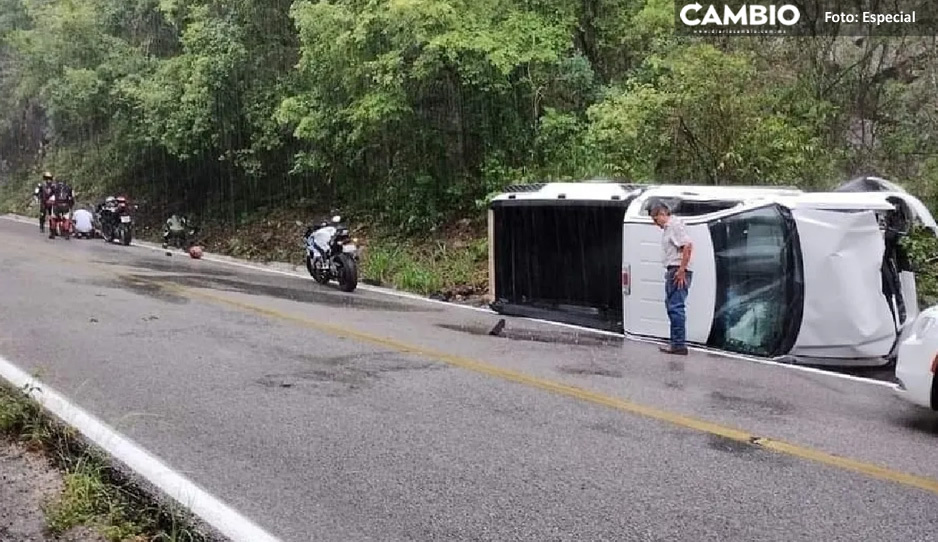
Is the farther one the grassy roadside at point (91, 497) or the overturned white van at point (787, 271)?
the overturned white van at point (787, 271)

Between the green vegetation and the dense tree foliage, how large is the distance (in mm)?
35

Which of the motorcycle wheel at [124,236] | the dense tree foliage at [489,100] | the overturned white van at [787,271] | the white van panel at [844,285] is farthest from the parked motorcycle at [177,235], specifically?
the white van panel at [844,285]

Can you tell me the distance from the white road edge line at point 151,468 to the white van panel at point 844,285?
6203 millimetres

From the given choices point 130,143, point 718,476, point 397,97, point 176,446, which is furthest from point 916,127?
point 130,143

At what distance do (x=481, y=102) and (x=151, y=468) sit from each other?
13132 millimetres

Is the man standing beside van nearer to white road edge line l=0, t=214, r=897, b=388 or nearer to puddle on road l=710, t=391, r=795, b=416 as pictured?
white road edge line l=0, t=214, r=897, b=388

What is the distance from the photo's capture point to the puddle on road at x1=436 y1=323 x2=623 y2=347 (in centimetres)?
1010

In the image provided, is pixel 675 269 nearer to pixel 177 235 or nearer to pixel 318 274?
pixel 318 274

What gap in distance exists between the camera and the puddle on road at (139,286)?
12684 millimetres

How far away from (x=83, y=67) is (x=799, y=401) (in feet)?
78.7

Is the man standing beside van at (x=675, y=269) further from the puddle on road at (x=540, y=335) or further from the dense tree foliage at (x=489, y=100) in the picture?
the dense tree foliage at (x=489, y=100)

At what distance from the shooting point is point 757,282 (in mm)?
9297

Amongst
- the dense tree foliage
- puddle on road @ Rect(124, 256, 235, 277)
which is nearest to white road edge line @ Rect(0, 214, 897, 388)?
puddle on road @ Rect(124, 256, 235, 277)

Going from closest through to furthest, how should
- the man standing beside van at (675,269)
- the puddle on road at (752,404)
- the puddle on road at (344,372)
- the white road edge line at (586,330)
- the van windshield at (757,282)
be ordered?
the puddle on road at (752,404) → the puddle on road at (344,372) → the white road edge line at (586,330) → the van windshield at (757,282) → the man standing beside van at (675,269)
